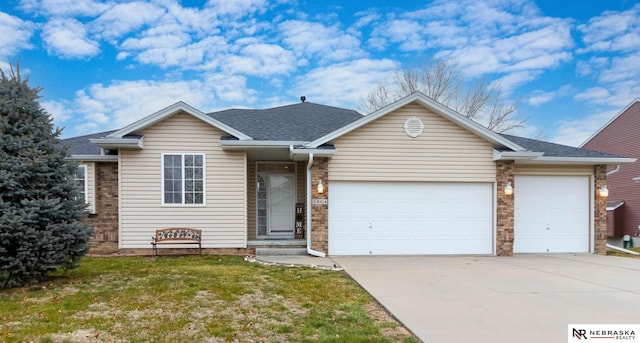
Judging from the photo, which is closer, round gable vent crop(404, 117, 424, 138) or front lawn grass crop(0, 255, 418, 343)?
front lawn grass crop(0, 255, 418, 343)

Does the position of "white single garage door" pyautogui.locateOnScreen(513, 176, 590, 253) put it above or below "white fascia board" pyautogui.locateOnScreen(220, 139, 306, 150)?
below

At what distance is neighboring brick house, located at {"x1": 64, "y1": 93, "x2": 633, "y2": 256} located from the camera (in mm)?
10617

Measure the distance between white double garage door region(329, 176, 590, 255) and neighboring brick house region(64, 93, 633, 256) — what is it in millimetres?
28

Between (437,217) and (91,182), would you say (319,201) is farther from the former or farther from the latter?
(91,182)

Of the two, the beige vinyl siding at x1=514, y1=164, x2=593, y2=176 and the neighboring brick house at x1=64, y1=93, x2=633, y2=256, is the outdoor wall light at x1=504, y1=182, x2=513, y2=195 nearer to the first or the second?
the neighboring brick house at x1=64, y1=93, x2=633, y2=256

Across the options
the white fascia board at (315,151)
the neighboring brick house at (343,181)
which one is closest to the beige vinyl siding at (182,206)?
the neighboring brick house at (343,181)

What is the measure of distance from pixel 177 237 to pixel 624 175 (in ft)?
77.3

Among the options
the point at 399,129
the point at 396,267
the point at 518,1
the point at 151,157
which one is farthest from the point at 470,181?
the point at 151,157

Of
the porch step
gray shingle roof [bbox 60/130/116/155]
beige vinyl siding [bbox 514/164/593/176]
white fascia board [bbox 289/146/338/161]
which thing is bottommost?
the porch step

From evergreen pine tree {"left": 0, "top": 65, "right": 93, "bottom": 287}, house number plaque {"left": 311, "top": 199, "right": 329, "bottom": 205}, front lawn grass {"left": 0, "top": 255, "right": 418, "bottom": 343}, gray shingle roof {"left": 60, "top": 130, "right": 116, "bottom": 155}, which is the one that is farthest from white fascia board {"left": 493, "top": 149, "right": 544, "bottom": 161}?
gray shingle roof {"left": 60, "top": 130, "right": 116, "bottom": 155}

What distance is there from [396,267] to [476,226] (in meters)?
3.60

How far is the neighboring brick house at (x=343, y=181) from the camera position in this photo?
10.6m

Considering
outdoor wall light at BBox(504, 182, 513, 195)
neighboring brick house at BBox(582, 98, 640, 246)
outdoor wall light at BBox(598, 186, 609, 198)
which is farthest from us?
neighboring brick house at BBox(582, 98, 640, 246)

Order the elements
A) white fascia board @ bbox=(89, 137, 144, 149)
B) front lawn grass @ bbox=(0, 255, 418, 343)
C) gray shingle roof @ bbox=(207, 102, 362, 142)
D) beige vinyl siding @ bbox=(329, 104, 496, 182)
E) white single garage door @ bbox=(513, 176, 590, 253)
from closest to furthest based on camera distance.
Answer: front lawn grass @ bbox=(0, 255, 418, 343)
white fascia board @ bbox=(89, 137, 144, 149)
beige vinyl siding @ bbox=(329, 104, 496, 182)
gray shingle roof @ bbox=(207, 102, 362, 142)
white single garage door @ bbox=(513, 176, 590, 253)
